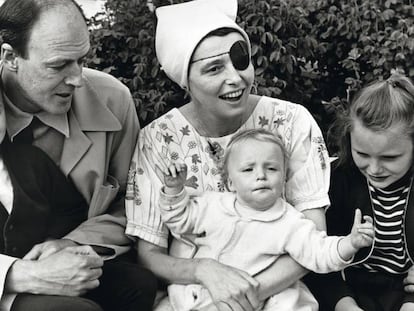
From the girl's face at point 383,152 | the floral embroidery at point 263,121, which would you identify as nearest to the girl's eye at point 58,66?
the floral embroidery at point 263,121

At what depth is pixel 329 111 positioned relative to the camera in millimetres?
5219

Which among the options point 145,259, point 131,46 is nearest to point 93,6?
point 131,46

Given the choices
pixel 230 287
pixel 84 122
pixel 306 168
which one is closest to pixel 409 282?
pixel 306 168

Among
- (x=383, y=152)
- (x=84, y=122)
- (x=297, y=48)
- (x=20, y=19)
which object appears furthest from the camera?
(x=297, y=48)

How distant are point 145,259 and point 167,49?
97 cm

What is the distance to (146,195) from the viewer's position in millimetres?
3705

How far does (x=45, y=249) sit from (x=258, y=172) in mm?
966

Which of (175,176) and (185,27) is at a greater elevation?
(185,27)

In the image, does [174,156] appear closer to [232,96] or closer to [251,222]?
[232,96]

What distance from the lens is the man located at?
10.8ft

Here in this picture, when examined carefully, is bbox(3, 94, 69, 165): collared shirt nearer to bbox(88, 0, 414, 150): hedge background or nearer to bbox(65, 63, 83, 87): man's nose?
bbox(65, 63, 83, 87): man's nose

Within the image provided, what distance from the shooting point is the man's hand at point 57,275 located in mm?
3256

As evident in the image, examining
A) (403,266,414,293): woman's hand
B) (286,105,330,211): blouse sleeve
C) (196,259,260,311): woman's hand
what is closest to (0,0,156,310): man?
(196,259,260,311): woman's hand

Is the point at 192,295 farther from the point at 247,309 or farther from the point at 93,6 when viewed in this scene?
the point at 93,6
